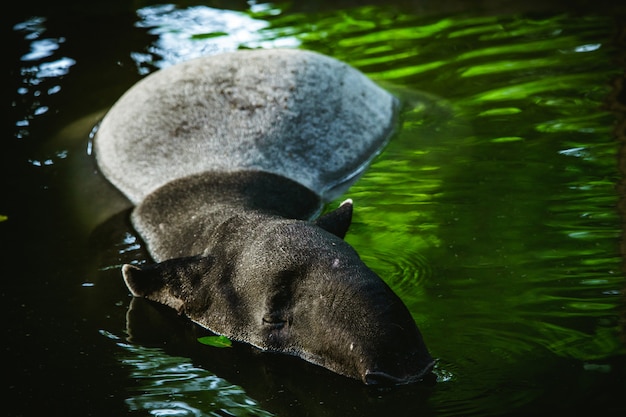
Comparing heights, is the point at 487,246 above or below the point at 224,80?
below

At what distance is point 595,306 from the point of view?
473 cm

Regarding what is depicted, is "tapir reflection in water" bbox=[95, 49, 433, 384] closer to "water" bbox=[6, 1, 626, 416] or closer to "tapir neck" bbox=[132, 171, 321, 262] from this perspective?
"tapir neck" bbox=[132, 171, 321, 262]

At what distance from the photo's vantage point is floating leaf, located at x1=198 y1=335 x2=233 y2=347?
480cm

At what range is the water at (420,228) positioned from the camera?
169 inches

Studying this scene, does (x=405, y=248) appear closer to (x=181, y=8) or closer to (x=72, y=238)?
(x=72, y=238)

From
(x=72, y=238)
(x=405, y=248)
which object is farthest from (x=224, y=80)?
(x=405, y=248)

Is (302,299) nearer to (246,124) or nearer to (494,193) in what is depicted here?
(494,193)

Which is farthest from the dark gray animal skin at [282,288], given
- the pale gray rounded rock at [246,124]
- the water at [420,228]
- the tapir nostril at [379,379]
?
the pale gray rounded rock at [246,124]

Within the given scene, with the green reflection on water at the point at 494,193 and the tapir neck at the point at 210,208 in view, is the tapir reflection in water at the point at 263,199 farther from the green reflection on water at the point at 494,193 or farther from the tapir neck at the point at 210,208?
the green reflection on water at the point at 494,193

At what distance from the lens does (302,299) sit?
4527 millimetres

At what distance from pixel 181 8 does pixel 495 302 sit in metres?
8.70

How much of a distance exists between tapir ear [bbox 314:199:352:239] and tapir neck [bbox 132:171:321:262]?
325 mm

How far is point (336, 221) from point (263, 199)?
0.98 m

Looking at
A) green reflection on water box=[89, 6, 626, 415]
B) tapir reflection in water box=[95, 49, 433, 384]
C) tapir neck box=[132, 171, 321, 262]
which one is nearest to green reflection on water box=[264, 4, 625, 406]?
green reflection on water box=[89, 6, 626, 415]
